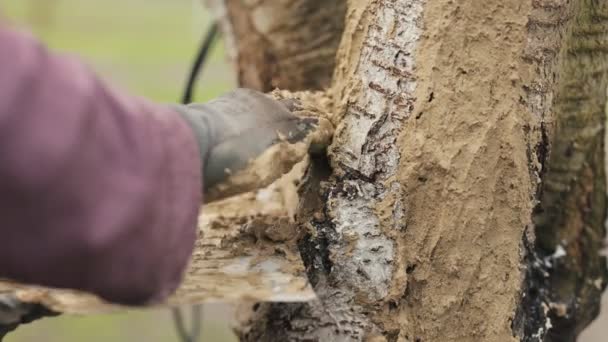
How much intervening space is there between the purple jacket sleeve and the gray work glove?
0.28 feet

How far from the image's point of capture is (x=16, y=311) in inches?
25.5

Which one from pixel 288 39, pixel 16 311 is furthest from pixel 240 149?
pixel 288 39

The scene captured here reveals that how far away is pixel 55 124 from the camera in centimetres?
46

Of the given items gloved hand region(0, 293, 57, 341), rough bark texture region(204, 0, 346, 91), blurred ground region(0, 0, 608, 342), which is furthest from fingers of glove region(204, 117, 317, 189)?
blurred ground region(0, 0, 608, 342)

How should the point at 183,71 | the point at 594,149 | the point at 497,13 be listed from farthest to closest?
the point at 183,71
the point at 594,149
the point at 497,13

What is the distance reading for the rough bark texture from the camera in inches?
48.8

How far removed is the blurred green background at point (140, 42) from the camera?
2.96m

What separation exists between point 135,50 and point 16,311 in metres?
3.20

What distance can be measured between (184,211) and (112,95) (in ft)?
0.35

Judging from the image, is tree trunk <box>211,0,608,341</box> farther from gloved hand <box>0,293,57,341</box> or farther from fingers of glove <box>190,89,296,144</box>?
gloved hand <box>0,293,57,341</box>

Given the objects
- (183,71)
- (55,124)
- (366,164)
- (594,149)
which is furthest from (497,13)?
(183,71)

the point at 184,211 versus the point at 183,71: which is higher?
the point at 184,211

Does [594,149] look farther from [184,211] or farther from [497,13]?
[184,211]

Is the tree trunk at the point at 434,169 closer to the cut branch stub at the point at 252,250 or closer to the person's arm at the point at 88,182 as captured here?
the cut branch stub at the point at 252,250
